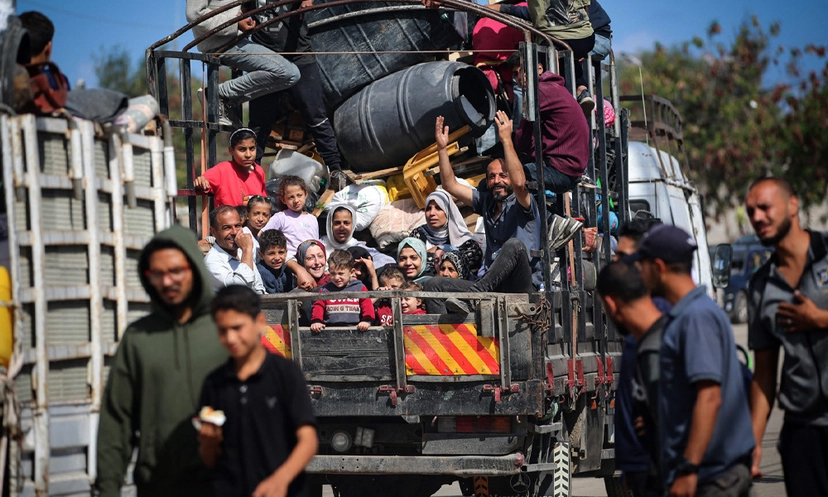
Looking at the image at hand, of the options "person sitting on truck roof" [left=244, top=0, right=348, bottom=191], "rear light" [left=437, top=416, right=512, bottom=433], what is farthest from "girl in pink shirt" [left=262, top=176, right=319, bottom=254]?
"rear light" [left=437, top=416, right=512, bottom=433]

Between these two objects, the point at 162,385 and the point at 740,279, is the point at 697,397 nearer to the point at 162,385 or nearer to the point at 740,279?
the point at 162,385

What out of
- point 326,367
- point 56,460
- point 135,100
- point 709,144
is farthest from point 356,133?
point 709,144

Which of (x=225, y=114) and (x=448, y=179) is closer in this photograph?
(x=448, y=179)

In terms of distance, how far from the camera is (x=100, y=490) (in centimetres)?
424

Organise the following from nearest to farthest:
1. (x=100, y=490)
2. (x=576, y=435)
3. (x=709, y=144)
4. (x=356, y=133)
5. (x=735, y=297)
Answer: (x=100, y=490) → (x=576, y=435) → (x=356, y=133) → (x=735, y=297) → (x=709, y=144)

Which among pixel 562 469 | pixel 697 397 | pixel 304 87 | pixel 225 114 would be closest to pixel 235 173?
pixel 225 114

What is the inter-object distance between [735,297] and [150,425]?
24566 millimetres

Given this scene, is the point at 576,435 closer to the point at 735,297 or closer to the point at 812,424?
the point at 812,424

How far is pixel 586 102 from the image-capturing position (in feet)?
28.8

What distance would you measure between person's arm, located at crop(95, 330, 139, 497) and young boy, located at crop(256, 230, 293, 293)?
4.06m

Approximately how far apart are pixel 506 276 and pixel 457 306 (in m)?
0.68

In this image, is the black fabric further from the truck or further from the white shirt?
the white shirt

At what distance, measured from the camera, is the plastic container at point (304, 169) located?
974 cm

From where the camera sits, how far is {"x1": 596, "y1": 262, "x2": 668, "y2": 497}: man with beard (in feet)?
14.3
